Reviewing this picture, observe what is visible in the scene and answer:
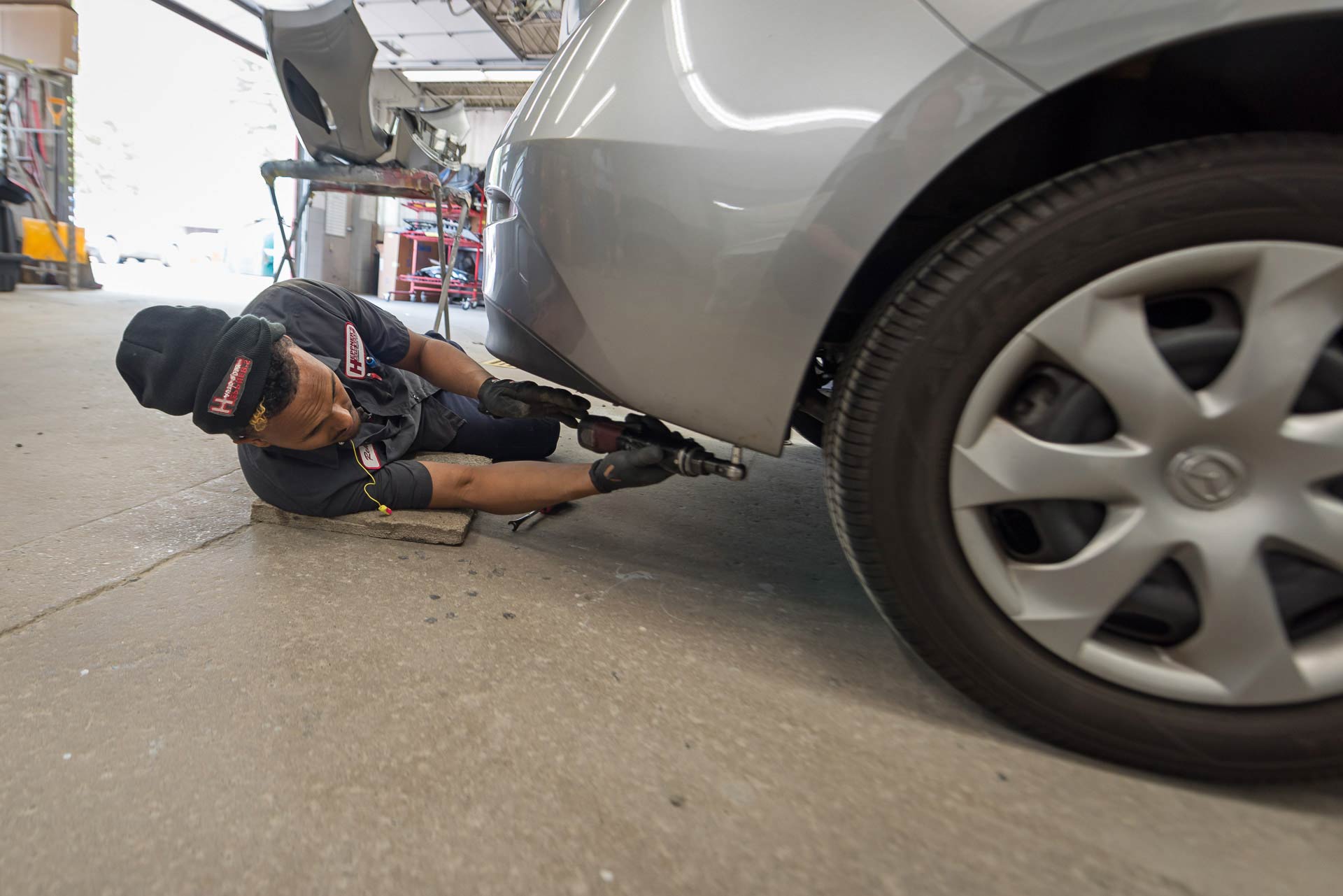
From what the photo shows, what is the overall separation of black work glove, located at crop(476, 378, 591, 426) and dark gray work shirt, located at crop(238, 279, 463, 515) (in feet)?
0.80

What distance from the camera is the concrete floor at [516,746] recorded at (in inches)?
26.0

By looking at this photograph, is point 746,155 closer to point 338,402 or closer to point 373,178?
point 338,402

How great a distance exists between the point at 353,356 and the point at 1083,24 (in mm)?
1637

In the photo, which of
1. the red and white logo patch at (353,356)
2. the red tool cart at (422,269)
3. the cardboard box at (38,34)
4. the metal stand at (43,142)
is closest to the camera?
the red and white logo patch at (353,356)

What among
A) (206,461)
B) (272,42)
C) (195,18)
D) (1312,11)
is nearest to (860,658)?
(1312,11)

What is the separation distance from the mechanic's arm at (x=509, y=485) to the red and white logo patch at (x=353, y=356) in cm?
33

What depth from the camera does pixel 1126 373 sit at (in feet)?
2.46

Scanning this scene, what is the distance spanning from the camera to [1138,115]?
83 cm

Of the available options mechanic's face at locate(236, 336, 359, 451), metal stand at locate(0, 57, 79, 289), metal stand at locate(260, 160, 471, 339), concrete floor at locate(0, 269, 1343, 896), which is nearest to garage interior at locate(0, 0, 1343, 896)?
concrete floor at locate(0, 269, 1343, 896)

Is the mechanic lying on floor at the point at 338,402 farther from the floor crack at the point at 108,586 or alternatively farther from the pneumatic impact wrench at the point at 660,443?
the floor crack at the point at 108,586

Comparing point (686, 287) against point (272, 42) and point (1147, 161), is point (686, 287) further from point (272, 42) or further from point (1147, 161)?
point (272, 42)

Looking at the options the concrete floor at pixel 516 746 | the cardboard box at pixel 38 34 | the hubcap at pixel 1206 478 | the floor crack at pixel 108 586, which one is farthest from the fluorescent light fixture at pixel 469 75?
the hubcap at pixel 1206 478

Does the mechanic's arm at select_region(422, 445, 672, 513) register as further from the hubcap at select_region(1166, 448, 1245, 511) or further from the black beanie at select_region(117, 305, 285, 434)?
the hubcap at select_region(1166, 448, 1245, 511)

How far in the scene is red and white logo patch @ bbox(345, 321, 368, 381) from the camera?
65.1 inches
